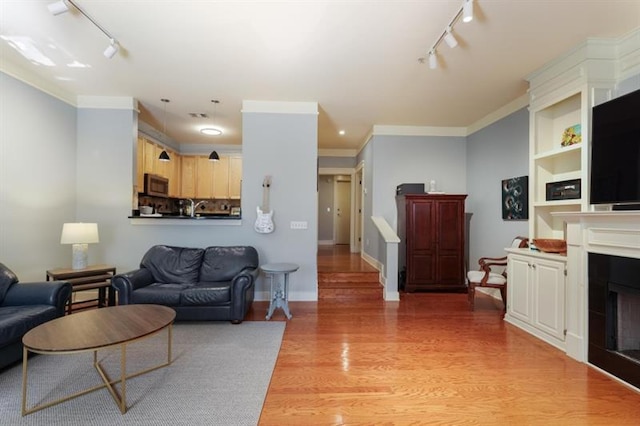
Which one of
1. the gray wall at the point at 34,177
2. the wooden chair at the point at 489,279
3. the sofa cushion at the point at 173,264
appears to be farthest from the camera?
the wooden chair at the point at 489,279

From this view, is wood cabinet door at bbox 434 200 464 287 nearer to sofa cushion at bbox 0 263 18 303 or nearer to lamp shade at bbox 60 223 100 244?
lamp shade at bbox 60 223 100 244

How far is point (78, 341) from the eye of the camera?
1.87 metres

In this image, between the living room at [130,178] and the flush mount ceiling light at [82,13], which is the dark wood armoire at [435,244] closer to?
the living room at [130,178]

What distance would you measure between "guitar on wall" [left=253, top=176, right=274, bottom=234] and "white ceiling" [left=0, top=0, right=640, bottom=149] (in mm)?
1252

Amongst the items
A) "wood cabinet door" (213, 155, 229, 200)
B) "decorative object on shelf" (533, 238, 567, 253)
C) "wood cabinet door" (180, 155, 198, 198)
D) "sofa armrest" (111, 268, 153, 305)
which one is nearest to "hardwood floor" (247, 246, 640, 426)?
"decorative object on shelf" (533, 238, 567, 253)

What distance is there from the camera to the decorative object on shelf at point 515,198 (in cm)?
399

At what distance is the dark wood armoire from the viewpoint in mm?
4918

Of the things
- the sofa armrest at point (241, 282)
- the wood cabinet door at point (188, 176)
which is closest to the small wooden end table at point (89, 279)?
the sofa armrest at point (241, 282)

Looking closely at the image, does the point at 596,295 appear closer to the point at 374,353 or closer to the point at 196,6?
the point at 374,353

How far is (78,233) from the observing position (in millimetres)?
3613

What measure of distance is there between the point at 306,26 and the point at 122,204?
11.8 ft

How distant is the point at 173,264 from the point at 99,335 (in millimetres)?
1996

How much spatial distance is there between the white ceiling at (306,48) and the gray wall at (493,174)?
0.46m

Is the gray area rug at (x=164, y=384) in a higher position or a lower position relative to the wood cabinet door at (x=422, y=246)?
lower
